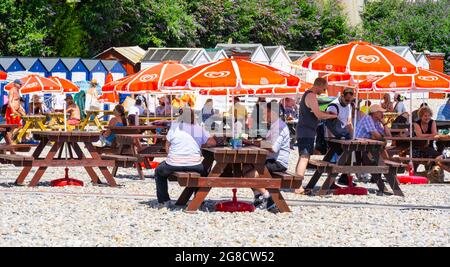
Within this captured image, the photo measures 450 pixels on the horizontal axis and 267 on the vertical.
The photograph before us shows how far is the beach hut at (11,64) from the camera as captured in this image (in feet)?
106

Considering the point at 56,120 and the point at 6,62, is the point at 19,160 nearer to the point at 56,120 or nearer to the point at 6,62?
the point at 56,120

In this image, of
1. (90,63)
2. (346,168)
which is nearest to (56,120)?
(90,63)

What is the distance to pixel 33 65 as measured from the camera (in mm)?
34062

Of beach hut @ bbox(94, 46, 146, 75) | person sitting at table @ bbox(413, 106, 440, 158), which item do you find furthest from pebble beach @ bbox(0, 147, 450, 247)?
beach hut @ bbox(94, 46, 146, 75)

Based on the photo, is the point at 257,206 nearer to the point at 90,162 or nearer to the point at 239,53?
the point at 90,162

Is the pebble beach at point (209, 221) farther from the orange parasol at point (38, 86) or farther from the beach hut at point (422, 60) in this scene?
the beach hut at point (422, 60)

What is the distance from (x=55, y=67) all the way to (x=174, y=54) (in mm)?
10601

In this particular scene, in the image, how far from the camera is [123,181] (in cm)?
1708

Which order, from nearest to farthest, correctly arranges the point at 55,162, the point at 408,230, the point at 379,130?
the point at 408,230 < the point at 55,162 < the point at 379,130

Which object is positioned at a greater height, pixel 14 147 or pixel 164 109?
pixel 14 147

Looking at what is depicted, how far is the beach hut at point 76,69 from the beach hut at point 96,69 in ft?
0.45

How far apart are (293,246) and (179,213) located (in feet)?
8.66

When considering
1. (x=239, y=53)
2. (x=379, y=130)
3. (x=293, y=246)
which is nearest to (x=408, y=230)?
(x=293, y=246)
